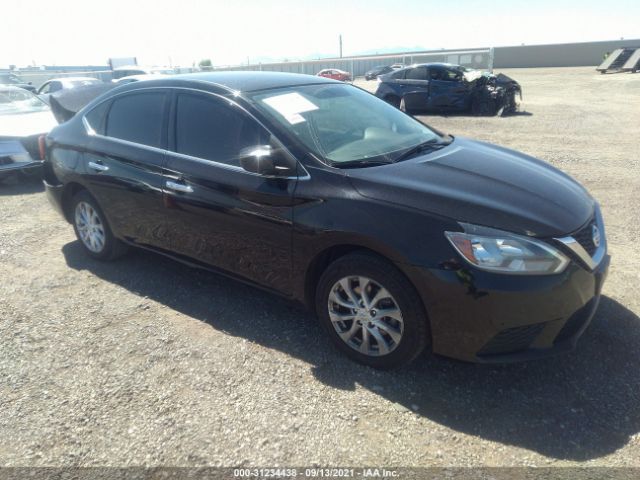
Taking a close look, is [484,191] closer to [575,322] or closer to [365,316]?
[575,322]

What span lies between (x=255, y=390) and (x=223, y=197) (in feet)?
4.24

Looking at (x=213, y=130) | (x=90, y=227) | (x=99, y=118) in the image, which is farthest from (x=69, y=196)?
(x=213, y=130)

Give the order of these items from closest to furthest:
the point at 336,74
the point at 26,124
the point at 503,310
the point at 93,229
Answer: the point at 503,310 < the point at 93,229 < the point at 26,124 < the point at 336,74

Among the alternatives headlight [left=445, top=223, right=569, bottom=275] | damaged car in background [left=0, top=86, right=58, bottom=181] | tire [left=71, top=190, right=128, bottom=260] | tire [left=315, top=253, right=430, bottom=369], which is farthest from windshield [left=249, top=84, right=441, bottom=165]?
damaged car in background [left=0, top=86, right=58, bottom=181]

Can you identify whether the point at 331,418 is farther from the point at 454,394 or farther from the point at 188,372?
the point at 188,372

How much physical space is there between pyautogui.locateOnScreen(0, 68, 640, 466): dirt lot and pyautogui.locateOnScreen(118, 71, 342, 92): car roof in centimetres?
162

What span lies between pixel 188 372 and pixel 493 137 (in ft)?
30.7

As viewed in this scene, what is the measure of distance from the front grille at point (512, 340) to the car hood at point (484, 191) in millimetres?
489

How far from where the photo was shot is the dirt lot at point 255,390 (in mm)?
2385

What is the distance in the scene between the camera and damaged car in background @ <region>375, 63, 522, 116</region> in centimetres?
1373

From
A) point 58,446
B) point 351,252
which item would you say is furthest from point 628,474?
point 58,446

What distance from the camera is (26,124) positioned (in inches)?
308

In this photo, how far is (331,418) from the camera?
8.49ft

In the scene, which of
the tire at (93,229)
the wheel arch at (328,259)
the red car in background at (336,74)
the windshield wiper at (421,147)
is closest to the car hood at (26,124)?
the tire at (93,229)
